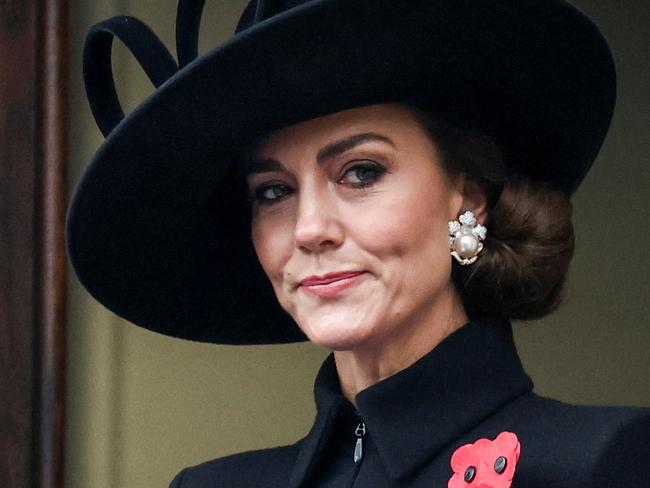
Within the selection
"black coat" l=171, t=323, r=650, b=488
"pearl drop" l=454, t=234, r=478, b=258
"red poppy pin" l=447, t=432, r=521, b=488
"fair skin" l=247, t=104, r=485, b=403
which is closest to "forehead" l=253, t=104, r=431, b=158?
"fair skin" l=247, t=104, r=485, b=403

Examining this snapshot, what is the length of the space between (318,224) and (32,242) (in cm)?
76

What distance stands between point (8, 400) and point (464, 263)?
850 millimetres

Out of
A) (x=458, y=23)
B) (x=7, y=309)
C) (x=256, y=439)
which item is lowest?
(x=256, y=439)

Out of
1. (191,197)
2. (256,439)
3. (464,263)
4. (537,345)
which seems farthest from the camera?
(537,345)

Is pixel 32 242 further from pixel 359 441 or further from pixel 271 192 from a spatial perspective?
pixel 359 441

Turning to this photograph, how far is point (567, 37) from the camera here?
1491 mm

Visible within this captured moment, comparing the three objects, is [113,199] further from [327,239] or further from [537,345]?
[537,345]

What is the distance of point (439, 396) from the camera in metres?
1.52

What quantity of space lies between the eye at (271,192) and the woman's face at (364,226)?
1.6 inches

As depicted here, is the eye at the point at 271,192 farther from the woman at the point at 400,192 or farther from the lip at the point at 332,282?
the lip at the point at 332,282

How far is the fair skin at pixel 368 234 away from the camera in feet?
4.87

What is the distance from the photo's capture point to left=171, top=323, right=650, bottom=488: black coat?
1393 millimetres

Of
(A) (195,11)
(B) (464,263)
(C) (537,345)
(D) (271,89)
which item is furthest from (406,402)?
(C) (537,345)

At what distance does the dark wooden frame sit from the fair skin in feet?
2.12
